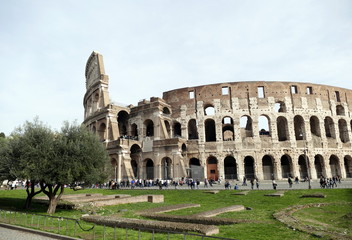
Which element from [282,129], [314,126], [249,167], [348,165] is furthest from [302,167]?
[348,165]

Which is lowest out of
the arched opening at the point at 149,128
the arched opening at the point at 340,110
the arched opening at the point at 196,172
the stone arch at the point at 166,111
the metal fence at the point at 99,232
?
the metal fence at the point at 99,232

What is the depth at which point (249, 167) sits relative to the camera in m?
35.6

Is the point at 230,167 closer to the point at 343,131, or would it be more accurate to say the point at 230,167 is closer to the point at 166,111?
the point at 166,111

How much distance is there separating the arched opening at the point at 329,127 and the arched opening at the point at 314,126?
209cm

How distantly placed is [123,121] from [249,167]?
20052mm

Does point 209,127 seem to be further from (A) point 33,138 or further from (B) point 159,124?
(A) point 33,138

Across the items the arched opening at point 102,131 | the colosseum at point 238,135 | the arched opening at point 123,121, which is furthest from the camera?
the arched opening at point 123,121

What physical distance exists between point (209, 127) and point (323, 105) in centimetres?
1607

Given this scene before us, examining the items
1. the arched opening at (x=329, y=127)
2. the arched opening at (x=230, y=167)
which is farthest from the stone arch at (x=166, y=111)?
the arched opening at (x=329, y=127)

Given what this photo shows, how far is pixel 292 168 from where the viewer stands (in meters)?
33.8

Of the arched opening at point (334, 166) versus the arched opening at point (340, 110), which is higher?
the arched opening at point (340, 110)

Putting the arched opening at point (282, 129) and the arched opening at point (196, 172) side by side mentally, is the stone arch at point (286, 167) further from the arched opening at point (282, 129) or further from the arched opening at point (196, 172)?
the arched opening at point (196, 172)

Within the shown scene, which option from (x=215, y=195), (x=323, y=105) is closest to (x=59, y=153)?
(x=215, y=195)

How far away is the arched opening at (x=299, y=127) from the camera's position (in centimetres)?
3536
